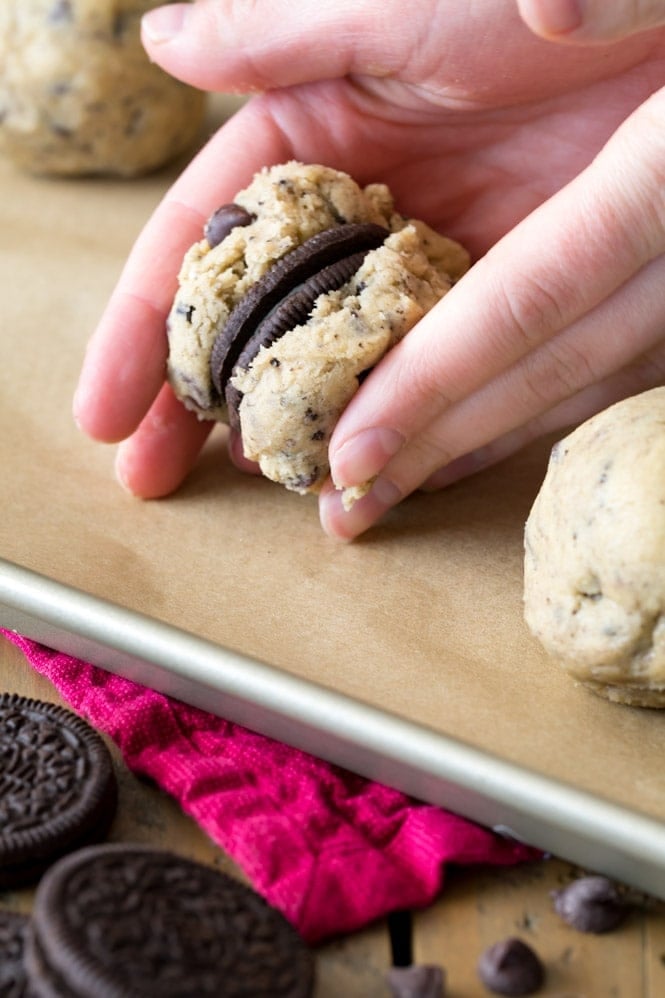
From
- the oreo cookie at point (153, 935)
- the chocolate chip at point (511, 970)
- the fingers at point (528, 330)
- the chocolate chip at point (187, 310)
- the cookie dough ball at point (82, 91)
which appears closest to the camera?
the oreo cookie at point (153, 935)

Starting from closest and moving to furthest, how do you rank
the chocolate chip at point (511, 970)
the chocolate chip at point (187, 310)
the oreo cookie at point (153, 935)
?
the oreo cookie at point (153, 935) < the chocolate chip at point (511, 970) < the chocolate chip at point (187, 310)

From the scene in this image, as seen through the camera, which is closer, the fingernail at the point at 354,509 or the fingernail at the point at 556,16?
the fingernail at the point at 556,16

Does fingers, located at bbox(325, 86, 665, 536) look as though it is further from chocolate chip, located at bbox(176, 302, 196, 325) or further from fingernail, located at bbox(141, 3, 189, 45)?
fingernail, located at bbox(141, 3, 189, 45)

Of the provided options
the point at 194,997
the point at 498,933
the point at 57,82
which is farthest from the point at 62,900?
the point at 57,82

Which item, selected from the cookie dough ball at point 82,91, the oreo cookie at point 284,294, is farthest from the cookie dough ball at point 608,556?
the cookie dough ball at point 82,91

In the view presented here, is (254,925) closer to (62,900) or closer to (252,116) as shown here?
(62,900)

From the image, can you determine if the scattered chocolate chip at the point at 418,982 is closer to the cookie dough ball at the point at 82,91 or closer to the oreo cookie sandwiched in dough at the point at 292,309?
the oreo cookie sandwiched in dough at the point at 292,309

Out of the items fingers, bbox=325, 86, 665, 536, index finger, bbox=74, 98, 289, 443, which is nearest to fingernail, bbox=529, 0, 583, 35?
fingers, bbox=325, 86, 665, 536
